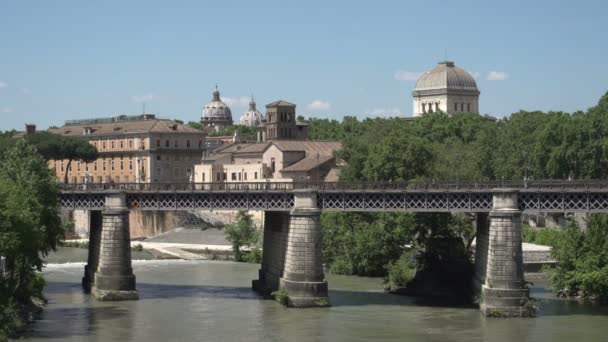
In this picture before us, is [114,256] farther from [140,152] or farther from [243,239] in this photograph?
[140,152]

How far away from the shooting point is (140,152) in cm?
16275

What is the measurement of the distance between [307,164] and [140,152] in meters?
26.3

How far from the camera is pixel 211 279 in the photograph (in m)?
93.4

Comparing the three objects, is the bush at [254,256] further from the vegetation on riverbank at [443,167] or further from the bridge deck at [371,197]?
the bridge deck at [371,197]

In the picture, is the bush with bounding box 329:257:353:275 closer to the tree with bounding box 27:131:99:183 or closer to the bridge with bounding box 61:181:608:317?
the bridge with bounding box 61:181:608:317

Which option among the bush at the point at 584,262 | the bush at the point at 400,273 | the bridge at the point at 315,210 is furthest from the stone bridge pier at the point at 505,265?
the bush at the point at 400,273

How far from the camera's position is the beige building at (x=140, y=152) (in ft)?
533

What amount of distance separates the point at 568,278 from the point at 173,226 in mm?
66075

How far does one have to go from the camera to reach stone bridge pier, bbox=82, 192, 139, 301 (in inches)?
3110

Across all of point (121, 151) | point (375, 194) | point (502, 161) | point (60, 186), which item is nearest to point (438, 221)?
point (375, 194)

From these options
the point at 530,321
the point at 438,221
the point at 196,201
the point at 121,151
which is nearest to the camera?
the point at 530,321

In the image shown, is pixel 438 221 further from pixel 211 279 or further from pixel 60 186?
pixel 60 186

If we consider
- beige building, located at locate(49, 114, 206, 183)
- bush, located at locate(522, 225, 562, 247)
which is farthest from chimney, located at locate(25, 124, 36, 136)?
bush, located at locate(522, 225, 562, 247)

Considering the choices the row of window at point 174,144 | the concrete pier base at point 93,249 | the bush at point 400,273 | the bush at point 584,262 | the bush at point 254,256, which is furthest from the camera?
the row of window at point 174,144
